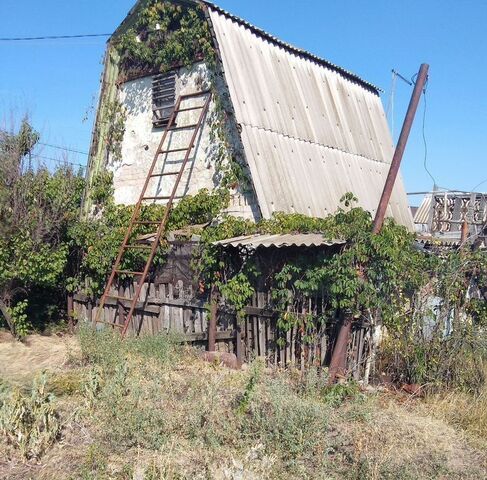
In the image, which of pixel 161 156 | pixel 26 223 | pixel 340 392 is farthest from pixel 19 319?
pixel 340 392

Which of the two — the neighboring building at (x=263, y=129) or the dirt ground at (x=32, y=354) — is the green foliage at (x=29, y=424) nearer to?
the dirt ground at (x=32, y=354)

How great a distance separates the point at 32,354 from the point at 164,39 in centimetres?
663

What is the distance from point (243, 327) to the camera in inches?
347

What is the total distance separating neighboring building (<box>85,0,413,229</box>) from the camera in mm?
9719

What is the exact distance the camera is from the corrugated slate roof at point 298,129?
9.68 meters

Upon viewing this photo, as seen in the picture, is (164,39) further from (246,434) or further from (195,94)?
(246,434)

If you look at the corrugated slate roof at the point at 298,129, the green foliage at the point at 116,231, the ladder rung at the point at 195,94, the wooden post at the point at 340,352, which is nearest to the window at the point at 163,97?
the ladder rung at the point at 195,94

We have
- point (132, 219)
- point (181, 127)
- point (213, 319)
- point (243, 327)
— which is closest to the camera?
point (243, 327)

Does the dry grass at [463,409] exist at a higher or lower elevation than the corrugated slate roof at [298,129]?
lower

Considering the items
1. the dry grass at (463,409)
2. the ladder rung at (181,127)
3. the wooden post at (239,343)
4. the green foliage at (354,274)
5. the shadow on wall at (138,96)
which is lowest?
the dry grass at (463,409)

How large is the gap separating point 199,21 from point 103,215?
4411 mm

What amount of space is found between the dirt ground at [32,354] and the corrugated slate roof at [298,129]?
420 centimetres

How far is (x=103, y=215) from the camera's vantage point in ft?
38.8

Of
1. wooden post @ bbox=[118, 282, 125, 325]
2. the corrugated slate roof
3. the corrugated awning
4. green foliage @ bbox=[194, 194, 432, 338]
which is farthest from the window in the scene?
green foliage @ bbox=[194, 194, 432, 338]
